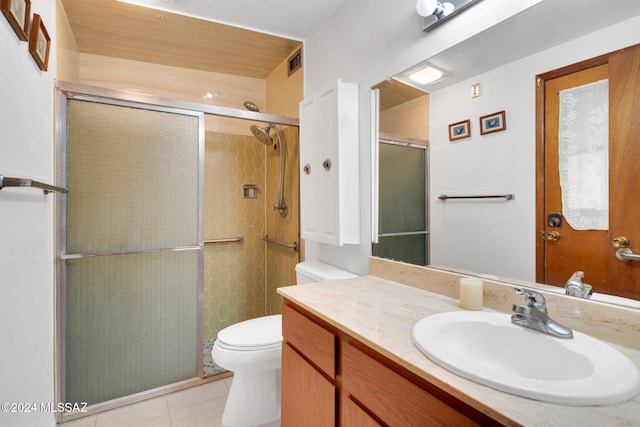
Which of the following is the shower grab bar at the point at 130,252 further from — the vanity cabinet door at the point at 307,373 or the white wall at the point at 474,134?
the white wall at the point at 474,134

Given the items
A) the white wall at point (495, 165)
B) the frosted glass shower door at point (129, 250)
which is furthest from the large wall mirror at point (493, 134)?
the frosted glass shower door at point (129, 250)

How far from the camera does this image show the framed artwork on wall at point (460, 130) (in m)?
1.20

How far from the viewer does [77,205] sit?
165 centimetres

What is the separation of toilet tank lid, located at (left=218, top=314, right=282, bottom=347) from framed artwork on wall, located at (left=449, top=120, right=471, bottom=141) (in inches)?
49.7

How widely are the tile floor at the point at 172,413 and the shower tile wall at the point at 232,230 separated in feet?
2.75

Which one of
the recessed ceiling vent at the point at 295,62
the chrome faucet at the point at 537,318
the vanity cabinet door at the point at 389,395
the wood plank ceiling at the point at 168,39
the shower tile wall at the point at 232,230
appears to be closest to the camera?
the vanity cabinet door at the point at 389,395

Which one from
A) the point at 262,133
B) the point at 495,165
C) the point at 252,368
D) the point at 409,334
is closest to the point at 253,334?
the point at 252,368

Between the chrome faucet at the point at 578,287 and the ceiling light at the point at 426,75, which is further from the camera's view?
the ceiling light at the point at 426,75

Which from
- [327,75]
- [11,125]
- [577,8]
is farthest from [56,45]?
[577,8]

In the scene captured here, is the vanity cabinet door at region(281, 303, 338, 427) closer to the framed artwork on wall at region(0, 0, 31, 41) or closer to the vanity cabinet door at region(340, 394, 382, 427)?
the vanity cabinet door at region(340, 394, 382, 427)

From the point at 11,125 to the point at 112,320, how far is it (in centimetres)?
122

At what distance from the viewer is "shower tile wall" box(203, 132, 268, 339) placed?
107 inches

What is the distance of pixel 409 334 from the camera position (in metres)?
0.85

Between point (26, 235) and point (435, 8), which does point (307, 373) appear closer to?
point (26, 235)
